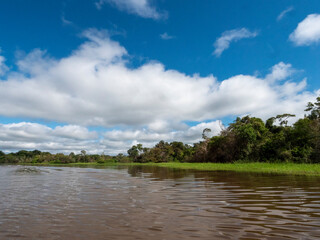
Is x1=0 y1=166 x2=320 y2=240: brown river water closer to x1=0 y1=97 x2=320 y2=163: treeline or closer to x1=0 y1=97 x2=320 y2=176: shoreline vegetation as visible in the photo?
x1=0 y1=97 x2=320 y2=176: shoreline vegetation

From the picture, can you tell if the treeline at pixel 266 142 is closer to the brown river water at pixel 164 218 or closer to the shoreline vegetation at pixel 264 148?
the shoreline vegetation at pixel 264 148

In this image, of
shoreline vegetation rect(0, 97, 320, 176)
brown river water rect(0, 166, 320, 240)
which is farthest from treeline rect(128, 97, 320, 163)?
brown river water rect(0, 166, 320, 240)

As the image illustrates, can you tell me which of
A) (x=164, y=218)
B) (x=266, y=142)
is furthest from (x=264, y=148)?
(x=164, y=218)

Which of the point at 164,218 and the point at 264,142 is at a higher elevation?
the point at 264,142

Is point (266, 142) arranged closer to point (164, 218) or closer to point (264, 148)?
point (264, 148)

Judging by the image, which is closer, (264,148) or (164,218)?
(164,218)

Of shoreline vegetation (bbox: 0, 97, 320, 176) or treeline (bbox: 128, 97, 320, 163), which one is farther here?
treeline (bbox: 128, 97, 320, 163)

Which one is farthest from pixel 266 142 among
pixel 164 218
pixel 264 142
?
pixel 164 218

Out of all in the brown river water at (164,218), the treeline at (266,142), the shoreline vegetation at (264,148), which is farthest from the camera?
the treeline at (266,142)

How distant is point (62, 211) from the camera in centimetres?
630

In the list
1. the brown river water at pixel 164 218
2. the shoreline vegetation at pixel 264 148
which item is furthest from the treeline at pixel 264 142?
the brown river water at pixel 164 218

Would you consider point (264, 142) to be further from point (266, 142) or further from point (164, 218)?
point (164, 218)

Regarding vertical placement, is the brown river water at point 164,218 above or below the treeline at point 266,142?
below

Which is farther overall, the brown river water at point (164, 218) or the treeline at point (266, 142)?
the treeline at point (266, 142)
